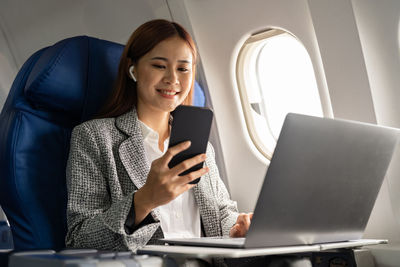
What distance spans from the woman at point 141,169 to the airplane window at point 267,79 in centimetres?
54

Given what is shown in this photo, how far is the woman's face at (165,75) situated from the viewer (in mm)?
1981

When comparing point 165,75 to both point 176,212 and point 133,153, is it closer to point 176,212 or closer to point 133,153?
point 133,153

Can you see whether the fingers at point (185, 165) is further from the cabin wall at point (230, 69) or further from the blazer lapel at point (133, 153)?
the cabin wall at point (230, 69)

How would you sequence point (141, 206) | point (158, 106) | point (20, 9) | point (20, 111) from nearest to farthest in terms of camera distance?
point (141, 206) < point (20, 111) < point (158, 106) < point (20, 9)

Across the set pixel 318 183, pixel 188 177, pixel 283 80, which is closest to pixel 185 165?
pixel 188 177

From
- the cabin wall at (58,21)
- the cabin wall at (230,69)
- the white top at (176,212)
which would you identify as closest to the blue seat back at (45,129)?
the white top at (176,212)

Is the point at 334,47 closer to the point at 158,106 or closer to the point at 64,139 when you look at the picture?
the point at 158,106

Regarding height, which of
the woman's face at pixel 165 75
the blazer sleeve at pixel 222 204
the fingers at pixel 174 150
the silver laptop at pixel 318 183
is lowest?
the blazer sleeve at pixel 222 204

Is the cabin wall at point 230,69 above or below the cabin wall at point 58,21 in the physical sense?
below

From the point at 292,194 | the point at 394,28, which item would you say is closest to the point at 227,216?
the point at 292,194

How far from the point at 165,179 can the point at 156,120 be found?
686 millimetres

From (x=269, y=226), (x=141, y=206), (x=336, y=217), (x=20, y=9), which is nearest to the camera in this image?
(x=269, y=226)

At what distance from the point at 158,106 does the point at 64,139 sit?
394 mm

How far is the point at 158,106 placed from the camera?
2004 mm
